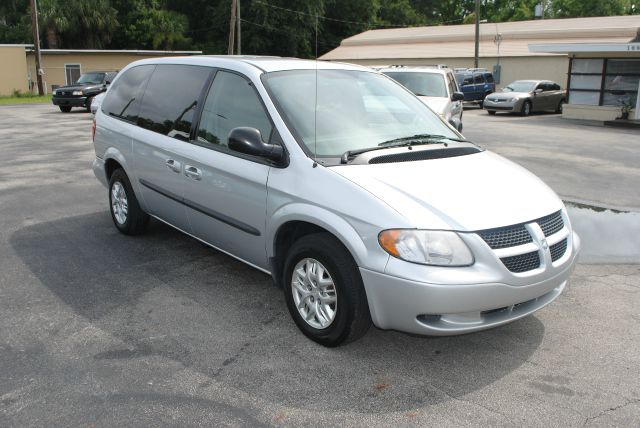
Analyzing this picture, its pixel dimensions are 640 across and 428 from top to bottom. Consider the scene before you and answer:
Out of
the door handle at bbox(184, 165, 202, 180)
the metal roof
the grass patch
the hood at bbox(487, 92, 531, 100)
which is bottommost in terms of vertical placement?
the grass patch

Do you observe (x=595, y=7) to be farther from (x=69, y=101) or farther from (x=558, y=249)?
(x=558, y=249)

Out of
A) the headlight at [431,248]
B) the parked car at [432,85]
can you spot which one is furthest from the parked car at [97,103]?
the parked car at [432,85]

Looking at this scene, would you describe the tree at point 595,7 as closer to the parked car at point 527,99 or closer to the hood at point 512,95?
the parked car at point 527,99

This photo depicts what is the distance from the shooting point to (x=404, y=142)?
4.46 m

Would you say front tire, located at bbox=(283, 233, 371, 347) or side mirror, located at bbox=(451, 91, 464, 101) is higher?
side mirror, located at bbox=(451, 91, 464, 101)

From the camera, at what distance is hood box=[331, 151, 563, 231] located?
352 centimetres

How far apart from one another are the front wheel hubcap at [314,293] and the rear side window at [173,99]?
176 cm

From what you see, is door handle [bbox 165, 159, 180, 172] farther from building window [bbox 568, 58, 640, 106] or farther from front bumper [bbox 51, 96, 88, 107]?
building window [bbox 568, 58, 640, 106]

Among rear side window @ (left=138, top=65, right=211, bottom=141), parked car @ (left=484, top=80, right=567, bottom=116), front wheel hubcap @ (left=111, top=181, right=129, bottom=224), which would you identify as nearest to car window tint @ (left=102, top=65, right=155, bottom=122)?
rear side window @ (left=138, top=65, right=211, bottom=141)

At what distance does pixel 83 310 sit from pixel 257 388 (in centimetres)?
174

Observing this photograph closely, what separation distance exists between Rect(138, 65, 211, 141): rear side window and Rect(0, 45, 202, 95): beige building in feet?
121

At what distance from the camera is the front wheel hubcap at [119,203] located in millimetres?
6243

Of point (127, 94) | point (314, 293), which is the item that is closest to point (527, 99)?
point (127, 94)

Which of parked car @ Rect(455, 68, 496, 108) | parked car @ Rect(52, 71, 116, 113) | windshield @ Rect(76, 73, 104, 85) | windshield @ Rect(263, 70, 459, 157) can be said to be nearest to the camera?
windshield @ Rect(263, 70, 459, 157)
